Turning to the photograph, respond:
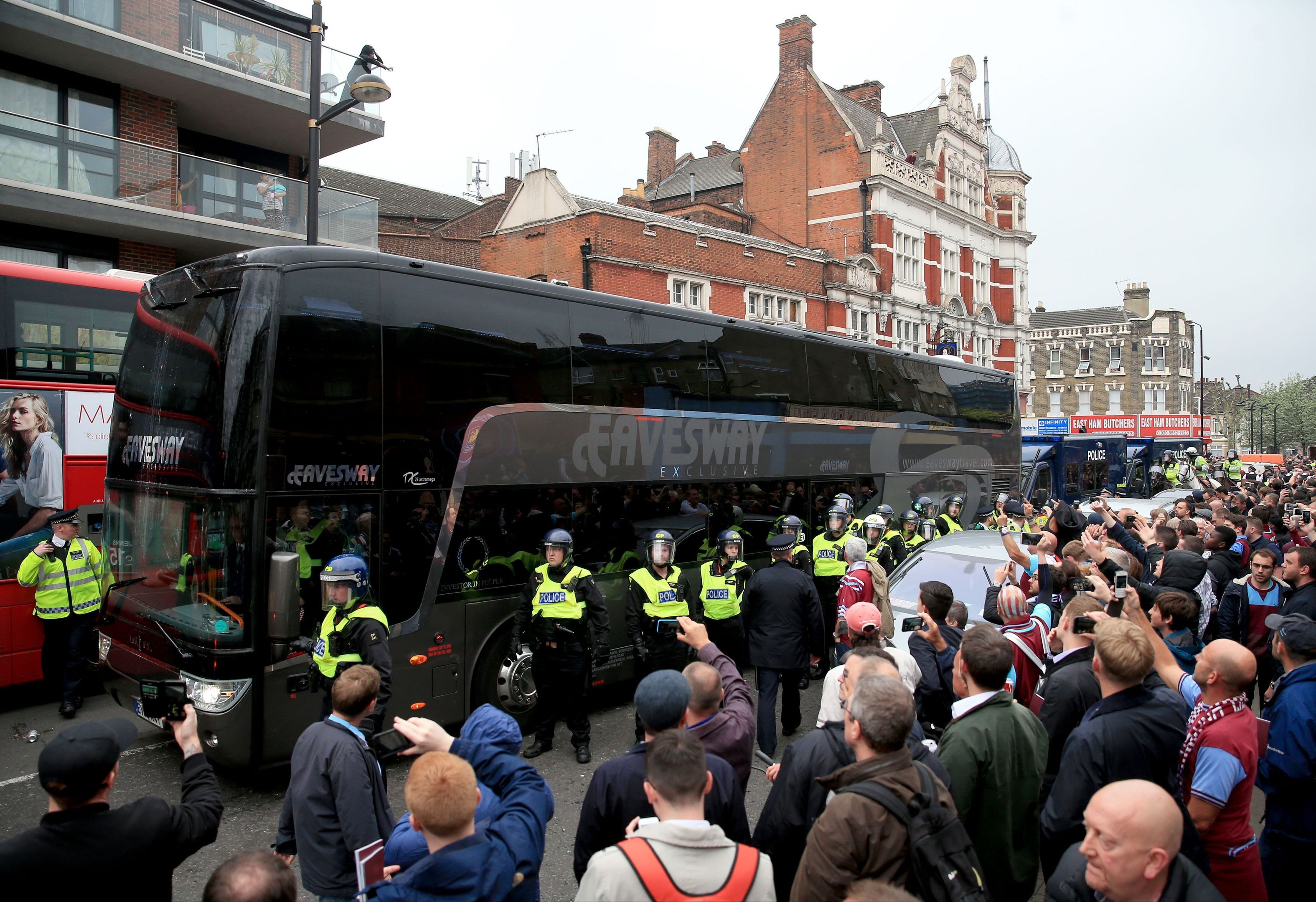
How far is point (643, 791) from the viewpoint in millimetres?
3184

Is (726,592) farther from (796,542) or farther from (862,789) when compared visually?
(862,789)

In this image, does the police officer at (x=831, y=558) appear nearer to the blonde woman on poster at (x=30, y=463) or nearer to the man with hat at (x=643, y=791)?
the man with hat at (x=643, y=791)

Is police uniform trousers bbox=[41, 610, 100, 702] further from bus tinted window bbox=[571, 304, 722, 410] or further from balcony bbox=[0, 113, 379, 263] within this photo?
balcony bbox=[0, 113, 379, 263]

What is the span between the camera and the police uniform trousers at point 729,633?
757cm

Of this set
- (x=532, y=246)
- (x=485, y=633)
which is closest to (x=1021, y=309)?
(x=532, y=246)

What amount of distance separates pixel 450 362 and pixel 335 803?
4.20 metres

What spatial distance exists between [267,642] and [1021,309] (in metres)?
44.6

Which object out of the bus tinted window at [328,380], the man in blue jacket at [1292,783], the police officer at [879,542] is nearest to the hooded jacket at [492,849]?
the man in blue jacket at [1292,783]

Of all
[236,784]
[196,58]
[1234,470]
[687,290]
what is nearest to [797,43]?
[687,290]

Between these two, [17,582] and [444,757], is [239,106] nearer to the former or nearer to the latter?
[17,582]

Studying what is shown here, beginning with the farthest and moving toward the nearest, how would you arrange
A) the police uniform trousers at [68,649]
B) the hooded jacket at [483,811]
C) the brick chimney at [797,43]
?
the brick chimney at [797,43] → the police uniform trousers at [68,649] → the hooded jacket at [483,811]

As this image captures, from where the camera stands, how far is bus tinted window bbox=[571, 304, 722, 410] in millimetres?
8117

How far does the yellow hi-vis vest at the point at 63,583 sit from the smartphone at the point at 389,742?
3.38 metres

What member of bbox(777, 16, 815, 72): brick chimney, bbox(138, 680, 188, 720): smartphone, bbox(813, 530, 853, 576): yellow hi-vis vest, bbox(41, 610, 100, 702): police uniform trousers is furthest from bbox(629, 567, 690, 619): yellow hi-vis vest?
bbox(777, 16, 815, 72): brick chimney
